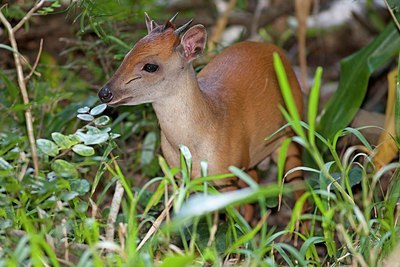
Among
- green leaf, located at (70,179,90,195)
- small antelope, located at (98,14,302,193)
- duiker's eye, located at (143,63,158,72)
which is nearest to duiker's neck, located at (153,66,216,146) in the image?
small antelope, located at (98,14,302,193)

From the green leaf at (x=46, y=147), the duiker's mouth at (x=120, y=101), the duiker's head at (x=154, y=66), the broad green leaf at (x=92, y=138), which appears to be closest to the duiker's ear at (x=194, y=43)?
the duiker's head at (x=154, y=66)

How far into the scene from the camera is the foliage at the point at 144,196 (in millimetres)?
3230

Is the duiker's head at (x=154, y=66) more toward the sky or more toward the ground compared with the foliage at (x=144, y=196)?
more toward the sky

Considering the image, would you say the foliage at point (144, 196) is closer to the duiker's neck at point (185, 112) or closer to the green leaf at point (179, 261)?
the green leaf at point (179, 261)

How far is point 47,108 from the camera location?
584 centimetres

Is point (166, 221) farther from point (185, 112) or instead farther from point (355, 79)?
point (355, 79)

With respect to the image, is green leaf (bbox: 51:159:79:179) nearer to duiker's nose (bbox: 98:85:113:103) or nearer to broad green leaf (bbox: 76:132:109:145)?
broad green leaf (bbox: 76:132:109:145)

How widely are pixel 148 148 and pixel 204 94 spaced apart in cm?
100

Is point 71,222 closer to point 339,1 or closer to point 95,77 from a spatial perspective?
point 95,77

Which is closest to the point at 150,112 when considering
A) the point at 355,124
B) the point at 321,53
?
the point at 355,124

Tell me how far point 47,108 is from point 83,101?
0.25 m

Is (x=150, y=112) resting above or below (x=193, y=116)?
below

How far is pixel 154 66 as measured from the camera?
458cm

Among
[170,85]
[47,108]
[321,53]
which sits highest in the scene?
[170,85]
